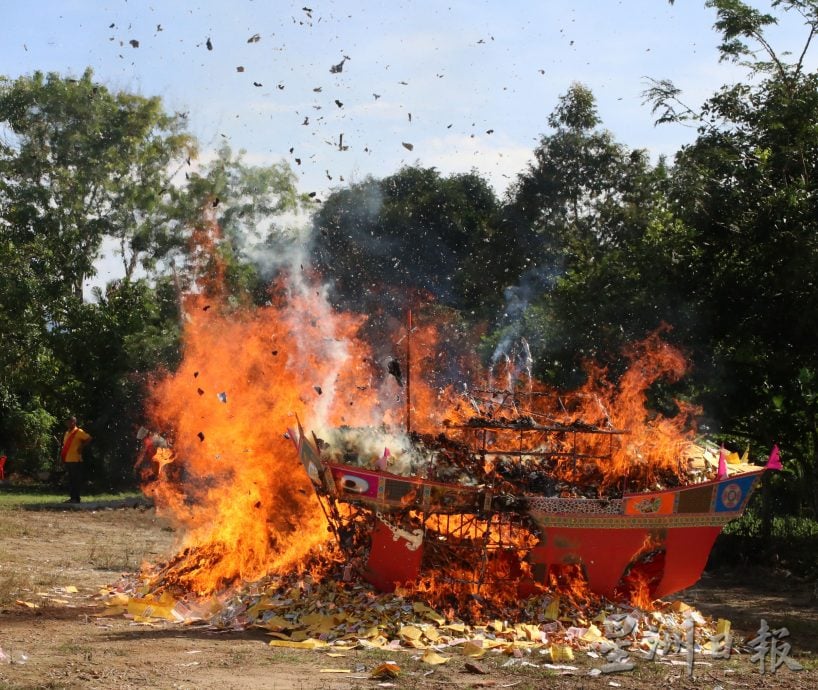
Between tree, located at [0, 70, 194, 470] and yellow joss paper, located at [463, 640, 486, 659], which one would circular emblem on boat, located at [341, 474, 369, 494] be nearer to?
yellow joss paper, located at [463, 640, 486, 659]

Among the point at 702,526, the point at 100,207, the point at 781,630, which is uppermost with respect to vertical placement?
the point at 100,207

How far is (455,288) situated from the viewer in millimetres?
32438

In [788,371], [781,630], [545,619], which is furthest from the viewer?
[788,371]

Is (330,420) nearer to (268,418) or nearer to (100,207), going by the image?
(268,418)

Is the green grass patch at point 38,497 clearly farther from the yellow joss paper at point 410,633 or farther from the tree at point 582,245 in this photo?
the yellow joss paper at point 410,633

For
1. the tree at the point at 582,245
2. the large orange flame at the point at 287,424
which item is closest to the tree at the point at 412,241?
the tree at the point at 582,245

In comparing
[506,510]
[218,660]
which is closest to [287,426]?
[506,510]

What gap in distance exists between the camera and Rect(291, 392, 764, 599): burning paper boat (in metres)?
10.8

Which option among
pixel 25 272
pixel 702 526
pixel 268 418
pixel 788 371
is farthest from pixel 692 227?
pixel 25 272

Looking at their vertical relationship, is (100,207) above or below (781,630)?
above

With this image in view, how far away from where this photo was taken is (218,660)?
29.8 feet

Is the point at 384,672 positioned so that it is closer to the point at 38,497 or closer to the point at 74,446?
the point at 74,446

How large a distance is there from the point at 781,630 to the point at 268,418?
21.9ft

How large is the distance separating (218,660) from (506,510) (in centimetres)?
349
